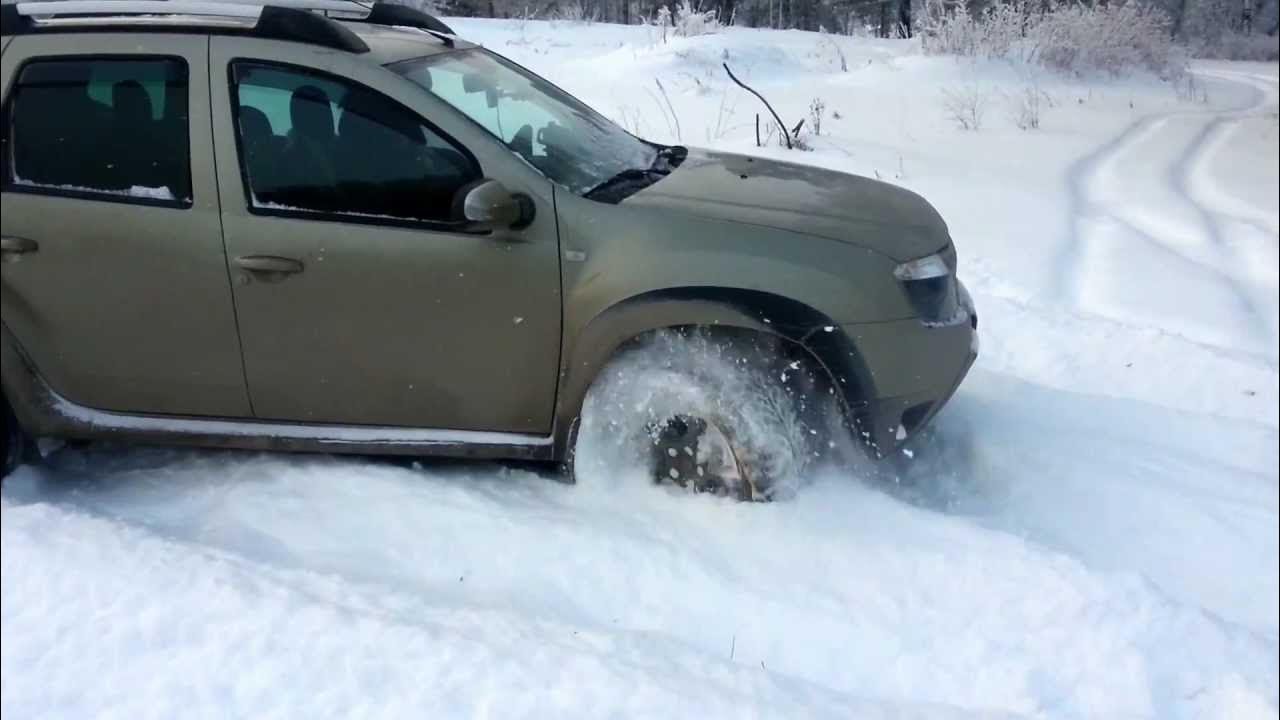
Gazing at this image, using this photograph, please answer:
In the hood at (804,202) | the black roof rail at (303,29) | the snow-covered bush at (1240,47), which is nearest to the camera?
the snow-covered bush at (1240,47)

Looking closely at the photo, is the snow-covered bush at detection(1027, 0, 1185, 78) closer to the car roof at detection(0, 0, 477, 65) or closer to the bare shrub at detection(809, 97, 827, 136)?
the bare shrub at detection(809, 97, 827, 136)

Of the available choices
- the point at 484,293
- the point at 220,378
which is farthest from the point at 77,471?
the point at 484,293

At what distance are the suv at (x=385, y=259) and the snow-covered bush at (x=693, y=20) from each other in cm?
59

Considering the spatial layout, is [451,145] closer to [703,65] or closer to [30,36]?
[703,65]

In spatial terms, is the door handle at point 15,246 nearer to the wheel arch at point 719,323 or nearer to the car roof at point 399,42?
the car roof at point 399,42

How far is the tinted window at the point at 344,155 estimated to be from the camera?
292 cm

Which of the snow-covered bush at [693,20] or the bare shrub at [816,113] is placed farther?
the bare shrub at [816,113]

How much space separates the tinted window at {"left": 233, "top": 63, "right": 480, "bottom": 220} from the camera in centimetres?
292

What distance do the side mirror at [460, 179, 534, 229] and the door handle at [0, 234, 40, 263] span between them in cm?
143

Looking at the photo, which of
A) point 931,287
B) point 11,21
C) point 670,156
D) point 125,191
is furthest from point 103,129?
point 931,287

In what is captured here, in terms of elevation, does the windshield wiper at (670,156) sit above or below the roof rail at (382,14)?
below

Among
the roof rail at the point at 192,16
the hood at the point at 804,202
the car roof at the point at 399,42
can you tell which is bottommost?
the hood at the point at 804,202

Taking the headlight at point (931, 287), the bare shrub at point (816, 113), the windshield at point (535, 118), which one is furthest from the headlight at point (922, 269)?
the windshield at point (535, 118)

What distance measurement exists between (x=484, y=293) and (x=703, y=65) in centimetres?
100
